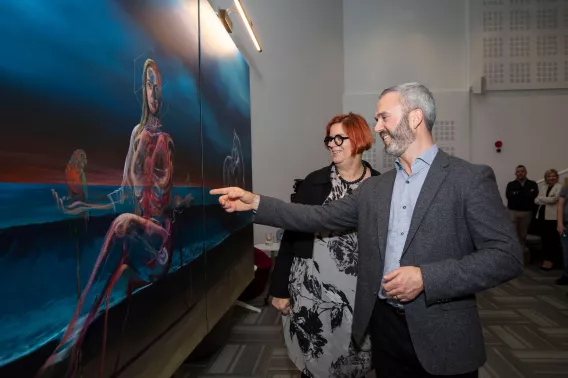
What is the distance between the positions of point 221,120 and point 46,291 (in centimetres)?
168

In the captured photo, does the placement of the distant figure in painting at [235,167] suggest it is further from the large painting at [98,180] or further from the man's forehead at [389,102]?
the man's forehead at [389,102]

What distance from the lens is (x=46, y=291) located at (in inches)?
33.0

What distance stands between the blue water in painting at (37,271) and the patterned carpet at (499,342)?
7.14ft

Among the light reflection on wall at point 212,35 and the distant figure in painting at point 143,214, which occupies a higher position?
the light reflection on wall at point 212,35

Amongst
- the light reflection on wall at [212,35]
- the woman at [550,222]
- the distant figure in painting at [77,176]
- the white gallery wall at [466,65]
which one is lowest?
the woman at [550,222]

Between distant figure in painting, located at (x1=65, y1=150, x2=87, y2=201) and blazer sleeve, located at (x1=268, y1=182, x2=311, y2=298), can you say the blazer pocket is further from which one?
distant figure in painting, located at (x1=65, y1=150, x2=87, y2=201)

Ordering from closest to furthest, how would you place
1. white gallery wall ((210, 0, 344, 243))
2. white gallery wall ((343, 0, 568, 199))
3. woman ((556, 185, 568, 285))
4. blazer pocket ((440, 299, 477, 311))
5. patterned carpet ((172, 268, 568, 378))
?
blazer pocket ((440, 299, 477, 311)) → patterned carpet ((172, 268, 568, 378)) → woman ((556, 185, 568, 285)) → white gallery wall ((210, 0, 344, 243)) → white gallery wall ((343, 0, 568, 199))

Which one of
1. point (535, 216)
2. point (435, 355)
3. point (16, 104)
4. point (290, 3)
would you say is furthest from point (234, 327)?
point (535, 216)

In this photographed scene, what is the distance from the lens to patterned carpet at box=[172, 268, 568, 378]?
113 inches

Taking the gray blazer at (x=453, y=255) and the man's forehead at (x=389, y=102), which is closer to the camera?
the gray blazer at (x=453, y=255)

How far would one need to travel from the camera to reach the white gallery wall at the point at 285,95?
5582 mm

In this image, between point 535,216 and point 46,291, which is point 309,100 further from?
point 46,291

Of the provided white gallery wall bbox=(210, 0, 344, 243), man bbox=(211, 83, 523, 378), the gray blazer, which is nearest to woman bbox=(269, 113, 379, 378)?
man bbox=(211, 83, 523, 378)

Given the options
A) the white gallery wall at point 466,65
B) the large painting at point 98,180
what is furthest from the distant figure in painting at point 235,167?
the white gallery wall at point 466,65
